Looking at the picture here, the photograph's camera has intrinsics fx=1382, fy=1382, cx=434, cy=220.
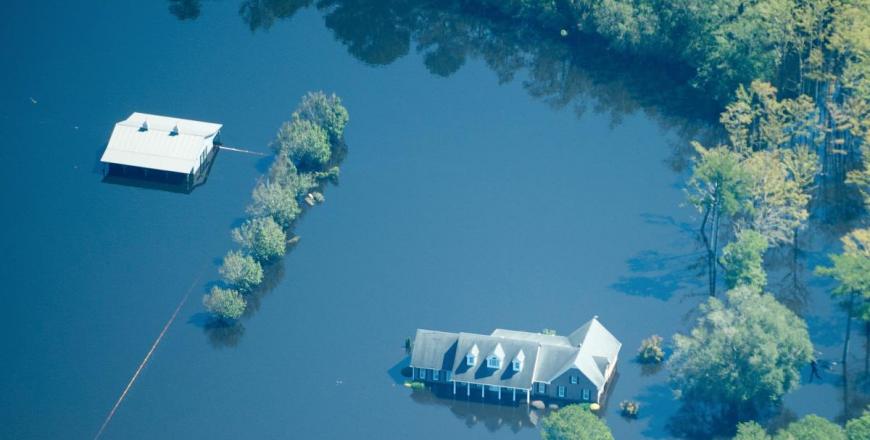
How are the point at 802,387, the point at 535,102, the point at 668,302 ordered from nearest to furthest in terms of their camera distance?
the point at 802,387 → the point at 668,302 → the point at 535,102

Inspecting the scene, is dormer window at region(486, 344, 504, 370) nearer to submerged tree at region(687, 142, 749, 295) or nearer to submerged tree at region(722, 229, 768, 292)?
submerged tree at region(722, 229, 768, 292)

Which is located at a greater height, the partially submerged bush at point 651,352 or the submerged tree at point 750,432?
the partially submerged bush at point 651,352

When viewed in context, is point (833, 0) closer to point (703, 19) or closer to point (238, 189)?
point (703, 19)

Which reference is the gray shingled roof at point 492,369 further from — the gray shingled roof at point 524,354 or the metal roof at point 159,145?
the metal roof at point 159,145

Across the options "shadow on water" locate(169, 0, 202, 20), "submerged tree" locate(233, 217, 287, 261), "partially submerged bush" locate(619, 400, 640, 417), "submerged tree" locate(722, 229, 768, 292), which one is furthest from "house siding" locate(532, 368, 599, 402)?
"shadow on water" locate(169, 0, 202, 20)

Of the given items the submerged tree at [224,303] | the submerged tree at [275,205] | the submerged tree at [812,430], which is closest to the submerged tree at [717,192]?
the submerged tree at [812,430]

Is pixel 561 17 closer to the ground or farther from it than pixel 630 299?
farther from it

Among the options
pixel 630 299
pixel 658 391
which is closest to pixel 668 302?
pixel 630 299
